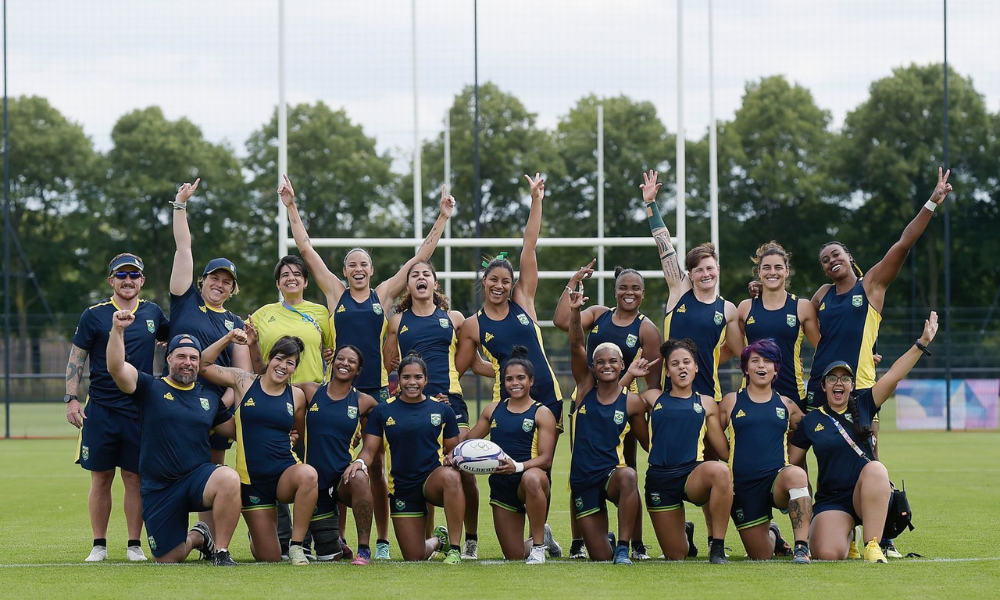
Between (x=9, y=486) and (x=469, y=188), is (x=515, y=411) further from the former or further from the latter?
(x=469, y=188)

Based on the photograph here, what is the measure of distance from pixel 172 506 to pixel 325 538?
85cm

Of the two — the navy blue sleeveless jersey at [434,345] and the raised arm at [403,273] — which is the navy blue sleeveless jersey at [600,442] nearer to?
the navy blue sleeveless jersey at [434,345]

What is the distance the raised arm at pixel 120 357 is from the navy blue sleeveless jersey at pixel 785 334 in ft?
11.4

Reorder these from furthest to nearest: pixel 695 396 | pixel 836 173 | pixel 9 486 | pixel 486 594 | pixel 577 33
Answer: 1. pixel 836 173
2. pixel 577 33
3. pixel 9 486
4. pixel 695 396
5. pixel 486 594

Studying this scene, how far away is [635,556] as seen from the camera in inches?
247

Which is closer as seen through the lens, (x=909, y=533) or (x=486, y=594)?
(x=486, y=594)

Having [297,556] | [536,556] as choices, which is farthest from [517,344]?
[297,556]

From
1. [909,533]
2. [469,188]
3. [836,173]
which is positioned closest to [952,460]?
[909,533]

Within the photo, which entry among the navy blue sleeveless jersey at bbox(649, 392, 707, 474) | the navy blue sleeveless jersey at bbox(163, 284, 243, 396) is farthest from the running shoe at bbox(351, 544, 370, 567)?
the navy blue sleeveless jersey at bbox(649, 392, 707, 474)

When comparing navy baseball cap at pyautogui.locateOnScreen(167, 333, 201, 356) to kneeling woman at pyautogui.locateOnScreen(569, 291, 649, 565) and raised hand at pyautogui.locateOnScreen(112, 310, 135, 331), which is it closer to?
raised hand at pyautogui.locateOnScreen(112, 310, 135, 331)

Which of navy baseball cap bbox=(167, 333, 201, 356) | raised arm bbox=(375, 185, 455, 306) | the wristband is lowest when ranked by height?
navy baseball cap bbox=(167, 333, 201, 356)

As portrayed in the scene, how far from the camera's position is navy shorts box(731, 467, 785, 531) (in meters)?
6.07

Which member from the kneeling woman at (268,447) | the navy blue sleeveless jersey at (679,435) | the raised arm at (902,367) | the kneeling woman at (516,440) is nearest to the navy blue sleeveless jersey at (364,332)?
the kneeling woman at (268,447)

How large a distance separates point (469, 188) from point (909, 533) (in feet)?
74.3
